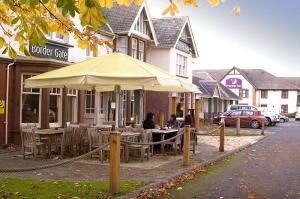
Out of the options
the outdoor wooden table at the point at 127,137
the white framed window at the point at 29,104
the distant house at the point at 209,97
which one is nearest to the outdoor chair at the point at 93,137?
the outdoor wooden table at the point at 127,137

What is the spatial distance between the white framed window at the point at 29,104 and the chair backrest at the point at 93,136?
17.7 feet

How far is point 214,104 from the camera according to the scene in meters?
56.2

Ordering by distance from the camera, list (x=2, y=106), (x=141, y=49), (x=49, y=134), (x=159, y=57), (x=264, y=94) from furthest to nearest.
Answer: (x=264, y=94) < (x=159, y=57) < (x=141, y=49) < (x=2, y=106) < (x=49, y=134)

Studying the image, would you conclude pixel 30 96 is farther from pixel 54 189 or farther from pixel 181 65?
pixel 181 65

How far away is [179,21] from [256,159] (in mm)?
21858

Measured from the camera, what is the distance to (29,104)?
A: 18.5 meters

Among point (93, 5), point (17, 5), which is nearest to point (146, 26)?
point (17, 5)

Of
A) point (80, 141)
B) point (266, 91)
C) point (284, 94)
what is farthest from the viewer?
point (266, 91)

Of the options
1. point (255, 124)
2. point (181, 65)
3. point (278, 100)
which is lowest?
point (255, 124)

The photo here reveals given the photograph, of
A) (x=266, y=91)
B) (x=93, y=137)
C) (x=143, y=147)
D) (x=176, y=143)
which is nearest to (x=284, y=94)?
(x=266, y=91)

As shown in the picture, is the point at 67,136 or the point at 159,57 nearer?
the point at 67,136

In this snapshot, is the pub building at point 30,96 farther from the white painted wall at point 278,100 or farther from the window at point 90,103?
the white painted wall at point 278,100

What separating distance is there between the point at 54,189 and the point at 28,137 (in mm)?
5032

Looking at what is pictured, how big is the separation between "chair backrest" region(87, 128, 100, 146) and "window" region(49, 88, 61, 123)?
250 inches
